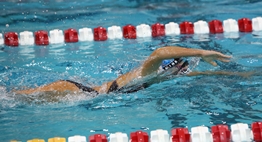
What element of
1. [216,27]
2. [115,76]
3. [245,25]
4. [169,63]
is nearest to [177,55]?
[169,63]

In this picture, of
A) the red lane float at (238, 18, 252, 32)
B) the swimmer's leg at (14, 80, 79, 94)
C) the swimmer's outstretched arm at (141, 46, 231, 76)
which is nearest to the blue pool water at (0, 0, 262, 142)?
the swimmer's leg at (14, 80, 79, 94)

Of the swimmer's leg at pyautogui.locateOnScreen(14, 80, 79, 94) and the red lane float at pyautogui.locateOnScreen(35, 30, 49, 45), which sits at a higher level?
the red lane float at pyautogui.locateOnScreen(35, 30, 49, 45)

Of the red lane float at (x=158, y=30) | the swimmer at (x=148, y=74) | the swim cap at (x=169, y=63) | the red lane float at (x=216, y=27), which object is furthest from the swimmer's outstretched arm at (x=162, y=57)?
the red lane float at (x=216, y=27)

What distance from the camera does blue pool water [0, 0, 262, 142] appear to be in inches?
129

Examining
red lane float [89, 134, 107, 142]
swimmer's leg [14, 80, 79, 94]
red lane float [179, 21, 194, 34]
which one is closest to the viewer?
red lane float [89, 134, 107, 142]

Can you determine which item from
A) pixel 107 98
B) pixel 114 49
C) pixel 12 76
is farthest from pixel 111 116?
pixel 114 49

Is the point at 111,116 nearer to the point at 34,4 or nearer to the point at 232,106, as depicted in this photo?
the point at 232,106

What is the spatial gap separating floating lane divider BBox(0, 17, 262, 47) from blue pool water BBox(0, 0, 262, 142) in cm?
11

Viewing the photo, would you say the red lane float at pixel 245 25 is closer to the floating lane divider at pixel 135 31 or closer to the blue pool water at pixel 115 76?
the floating lane divider at pixel 135 31

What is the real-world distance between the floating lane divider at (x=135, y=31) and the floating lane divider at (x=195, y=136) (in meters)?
2.55

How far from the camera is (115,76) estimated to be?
438 cm

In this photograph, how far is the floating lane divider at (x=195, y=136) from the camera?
113 inches

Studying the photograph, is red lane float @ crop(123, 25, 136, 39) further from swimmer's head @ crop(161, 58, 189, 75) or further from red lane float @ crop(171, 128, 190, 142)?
red lane float @ crop(171, 128, 190, 142)

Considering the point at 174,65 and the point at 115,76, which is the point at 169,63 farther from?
the point at 115,76
